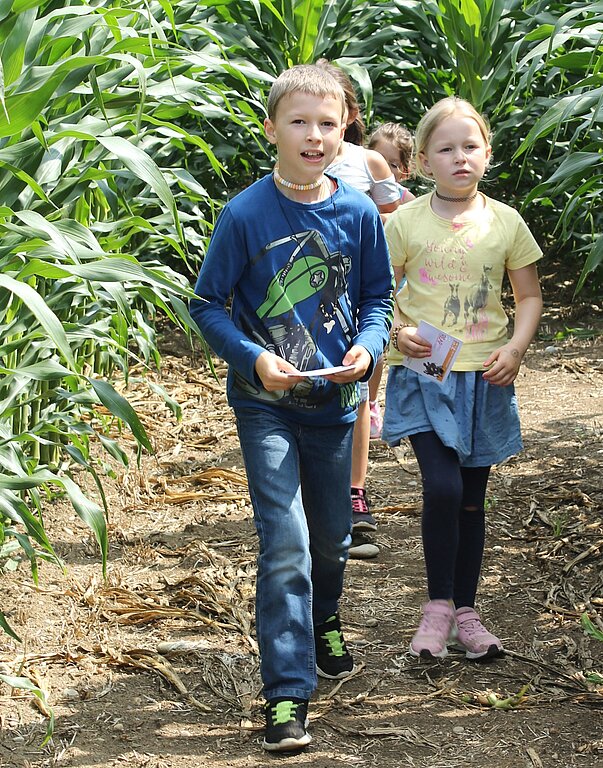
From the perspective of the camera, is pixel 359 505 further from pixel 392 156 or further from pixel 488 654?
pixel 392 156

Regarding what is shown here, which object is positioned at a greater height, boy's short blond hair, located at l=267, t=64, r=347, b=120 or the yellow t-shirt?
boy's short blond hair, located at l=267, t=64, r=347, b=120

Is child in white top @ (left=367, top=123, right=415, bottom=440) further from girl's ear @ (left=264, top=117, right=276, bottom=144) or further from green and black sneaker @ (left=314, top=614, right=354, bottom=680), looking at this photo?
girl's ear @ (left=264, top=117, right=276, bottom=144)

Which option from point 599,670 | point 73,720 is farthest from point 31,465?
point 599,670

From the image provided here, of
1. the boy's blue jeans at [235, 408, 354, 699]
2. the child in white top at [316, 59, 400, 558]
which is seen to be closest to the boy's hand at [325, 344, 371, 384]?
the boy's blue jeans at [235, 408, 354, 699]

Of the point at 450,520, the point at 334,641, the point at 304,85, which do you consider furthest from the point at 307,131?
the point at 334,641

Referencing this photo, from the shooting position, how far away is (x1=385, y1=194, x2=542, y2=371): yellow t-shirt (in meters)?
2.81

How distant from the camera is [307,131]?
240 cm

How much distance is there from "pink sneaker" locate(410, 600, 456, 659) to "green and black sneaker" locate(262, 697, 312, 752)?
0.49 metres

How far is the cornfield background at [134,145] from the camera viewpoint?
7.50ft

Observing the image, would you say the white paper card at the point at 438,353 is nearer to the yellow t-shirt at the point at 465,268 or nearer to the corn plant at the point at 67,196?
the yellow t-shirt at the point at 465,268

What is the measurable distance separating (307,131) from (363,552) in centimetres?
155

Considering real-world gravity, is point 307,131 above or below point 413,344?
above

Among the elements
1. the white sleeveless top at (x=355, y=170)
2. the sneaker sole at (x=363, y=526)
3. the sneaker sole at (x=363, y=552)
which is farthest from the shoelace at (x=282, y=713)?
the white sleeveless top at (x=355, y=170)

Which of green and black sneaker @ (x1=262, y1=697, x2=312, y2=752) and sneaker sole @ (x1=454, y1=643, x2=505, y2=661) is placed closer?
green and black sneaker @ (x1=262, y1=697, x2=312, y2=752)
